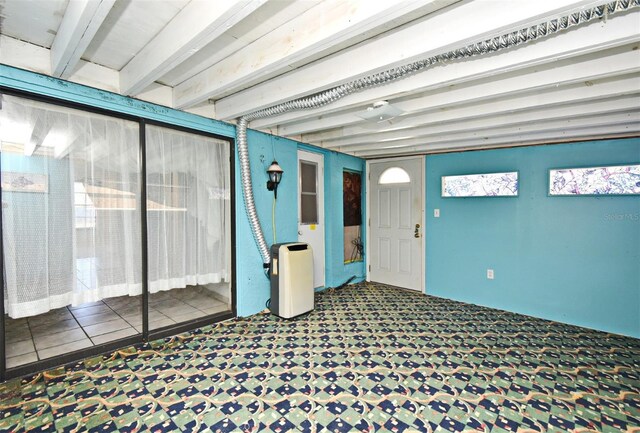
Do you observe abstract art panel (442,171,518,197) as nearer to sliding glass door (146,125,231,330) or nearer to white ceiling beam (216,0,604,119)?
white ceiling beam (216,0,604,119)

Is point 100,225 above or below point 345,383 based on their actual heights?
above

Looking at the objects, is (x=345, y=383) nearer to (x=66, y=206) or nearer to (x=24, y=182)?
(x=66, y=206)

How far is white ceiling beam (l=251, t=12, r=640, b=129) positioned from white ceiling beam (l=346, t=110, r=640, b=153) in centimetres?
161

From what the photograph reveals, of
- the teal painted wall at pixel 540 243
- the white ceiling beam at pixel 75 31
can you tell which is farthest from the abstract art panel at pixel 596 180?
the white ceiling beam at pixel 75 31

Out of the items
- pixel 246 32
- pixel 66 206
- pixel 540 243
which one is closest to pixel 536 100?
pixel 540 243

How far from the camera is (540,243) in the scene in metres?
4.09

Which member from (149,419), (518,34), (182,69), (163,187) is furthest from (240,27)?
(149,419)

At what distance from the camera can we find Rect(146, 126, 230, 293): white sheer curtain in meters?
3.13

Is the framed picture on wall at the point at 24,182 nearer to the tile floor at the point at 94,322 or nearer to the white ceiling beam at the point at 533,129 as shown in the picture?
the tile floor at the point at 94,322

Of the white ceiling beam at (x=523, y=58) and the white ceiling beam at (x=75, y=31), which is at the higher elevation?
the white ceiling beam at (x=75, y=31)

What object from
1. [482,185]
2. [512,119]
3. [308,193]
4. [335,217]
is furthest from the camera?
[335,217]

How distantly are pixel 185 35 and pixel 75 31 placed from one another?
2.06 ft

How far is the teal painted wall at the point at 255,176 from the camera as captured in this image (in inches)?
96.8

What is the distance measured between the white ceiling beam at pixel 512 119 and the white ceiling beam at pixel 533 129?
0.41 ft
